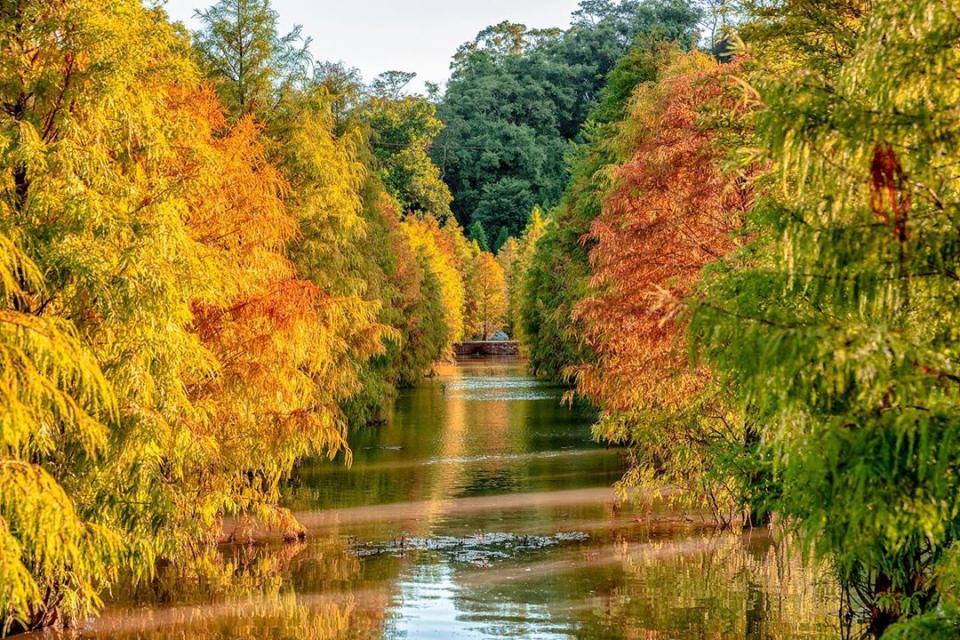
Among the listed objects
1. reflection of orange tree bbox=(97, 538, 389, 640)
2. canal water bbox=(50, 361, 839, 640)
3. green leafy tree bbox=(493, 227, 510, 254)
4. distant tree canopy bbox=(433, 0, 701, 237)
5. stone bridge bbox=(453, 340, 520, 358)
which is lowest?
reflection of orange tree bbox=(97, 538, 389, 640)

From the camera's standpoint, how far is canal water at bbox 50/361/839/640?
41.9 feet

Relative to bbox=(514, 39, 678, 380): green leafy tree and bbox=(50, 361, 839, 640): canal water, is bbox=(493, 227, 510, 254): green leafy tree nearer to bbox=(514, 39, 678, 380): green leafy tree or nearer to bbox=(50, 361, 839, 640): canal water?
bbox=(514, 39, 678, 380): green leafy tree

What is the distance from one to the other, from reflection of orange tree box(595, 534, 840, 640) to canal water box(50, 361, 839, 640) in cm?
3

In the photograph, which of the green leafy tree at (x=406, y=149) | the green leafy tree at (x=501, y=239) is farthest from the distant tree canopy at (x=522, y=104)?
the green leafy tree at (x=406, y=149)

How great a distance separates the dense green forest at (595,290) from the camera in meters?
5.15

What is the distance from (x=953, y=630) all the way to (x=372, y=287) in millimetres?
28323

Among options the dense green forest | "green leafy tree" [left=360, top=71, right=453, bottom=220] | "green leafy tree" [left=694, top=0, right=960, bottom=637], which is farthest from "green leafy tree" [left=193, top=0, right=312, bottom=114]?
"green leafy tree" [left=360, top=71, right=453, bottom=220]

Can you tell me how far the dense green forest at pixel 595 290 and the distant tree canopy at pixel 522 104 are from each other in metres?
89.3

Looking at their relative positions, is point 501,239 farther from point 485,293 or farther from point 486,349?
point 486,349

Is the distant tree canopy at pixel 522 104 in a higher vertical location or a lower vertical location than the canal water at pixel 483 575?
higher

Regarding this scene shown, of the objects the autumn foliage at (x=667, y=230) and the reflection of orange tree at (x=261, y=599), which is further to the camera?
the autumn foliage at (x=667, y=230)

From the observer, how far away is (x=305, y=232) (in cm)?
2488

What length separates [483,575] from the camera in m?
15.4

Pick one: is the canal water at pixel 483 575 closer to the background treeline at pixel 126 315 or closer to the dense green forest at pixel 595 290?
the dense green forest at pixel 595 290
